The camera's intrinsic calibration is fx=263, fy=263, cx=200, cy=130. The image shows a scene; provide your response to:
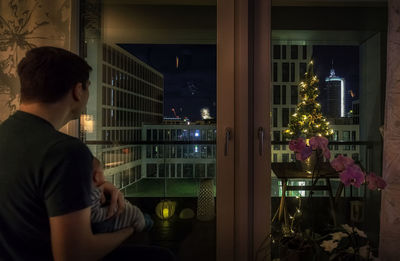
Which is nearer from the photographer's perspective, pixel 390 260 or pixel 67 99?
pixel 67 99

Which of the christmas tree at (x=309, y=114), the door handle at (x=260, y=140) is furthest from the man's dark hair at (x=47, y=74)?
the christmas tree at (x=309, y=114)

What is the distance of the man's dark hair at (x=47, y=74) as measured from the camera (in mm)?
778

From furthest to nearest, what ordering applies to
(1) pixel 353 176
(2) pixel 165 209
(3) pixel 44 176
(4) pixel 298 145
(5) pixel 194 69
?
(2) pixel 165 209 < (5) pixel 194 69 < (4) pixel 298 145 < (1) pixel 353 176 < (3) pixel 44 176

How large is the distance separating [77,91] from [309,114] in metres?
1.57

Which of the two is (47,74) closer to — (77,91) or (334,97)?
(77,91)

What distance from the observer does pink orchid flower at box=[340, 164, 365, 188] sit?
114 centimetres

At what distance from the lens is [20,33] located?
1.62m

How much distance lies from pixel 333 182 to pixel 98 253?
1688 millimetres

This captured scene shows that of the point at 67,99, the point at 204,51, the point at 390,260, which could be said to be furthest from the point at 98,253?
the point at 390,260

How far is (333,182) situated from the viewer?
6.25 ft

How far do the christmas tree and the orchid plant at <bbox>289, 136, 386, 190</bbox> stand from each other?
60cm

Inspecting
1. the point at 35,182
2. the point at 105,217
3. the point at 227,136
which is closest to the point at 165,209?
the point at 227,136

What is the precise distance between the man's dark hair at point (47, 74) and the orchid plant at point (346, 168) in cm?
102

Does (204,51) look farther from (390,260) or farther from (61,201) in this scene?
(390,260)
